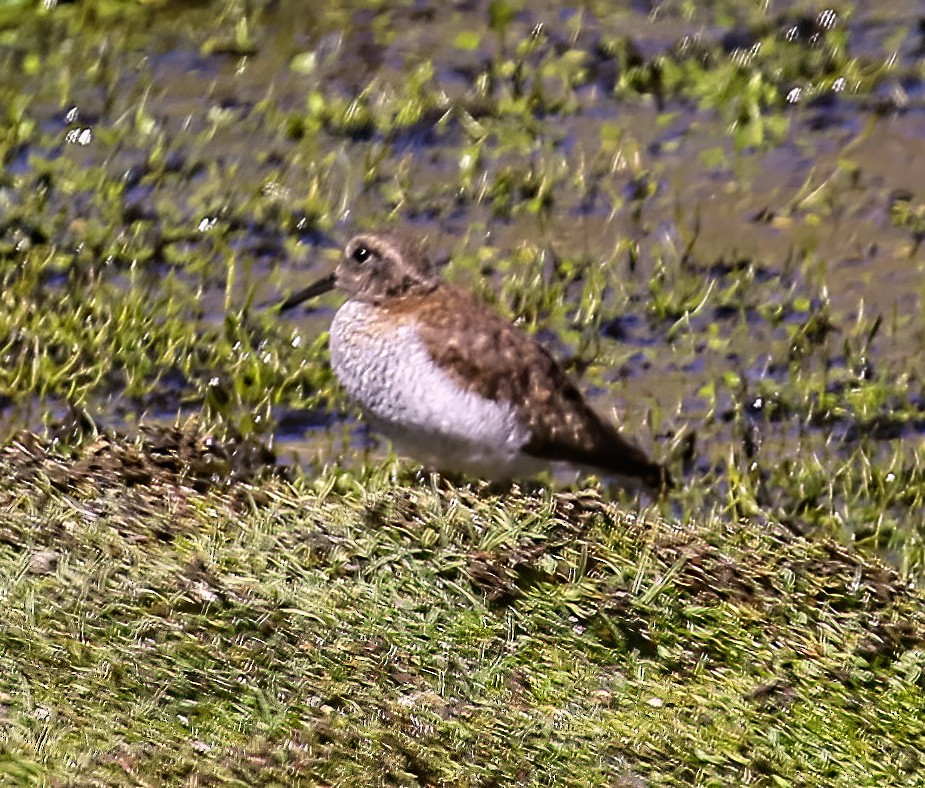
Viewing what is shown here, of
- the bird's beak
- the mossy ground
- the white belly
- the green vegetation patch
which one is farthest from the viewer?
the bird's beak

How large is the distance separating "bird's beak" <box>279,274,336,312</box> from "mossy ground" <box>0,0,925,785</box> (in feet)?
0.98

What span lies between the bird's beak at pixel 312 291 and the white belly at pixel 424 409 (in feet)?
2.21

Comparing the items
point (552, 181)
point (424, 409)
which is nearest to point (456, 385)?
point (424, 409)

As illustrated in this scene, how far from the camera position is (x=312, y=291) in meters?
8.23

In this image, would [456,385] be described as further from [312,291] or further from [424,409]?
[312,291]

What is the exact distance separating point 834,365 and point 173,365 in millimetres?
3131

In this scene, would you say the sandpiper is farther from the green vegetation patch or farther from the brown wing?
the green vegetation patch

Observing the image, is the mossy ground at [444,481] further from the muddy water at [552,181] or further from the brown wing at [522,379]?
the brown wing at [522,379]

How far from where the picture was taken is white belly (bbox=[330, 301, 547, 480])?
709cm

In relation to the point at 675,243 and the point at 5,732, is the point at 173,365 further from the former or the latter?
the point at 5,732

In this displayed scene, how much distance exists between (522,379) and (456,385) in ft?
1.15

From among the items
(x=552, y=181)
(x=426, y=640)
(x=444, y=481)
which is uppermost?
(x=552, y=181)

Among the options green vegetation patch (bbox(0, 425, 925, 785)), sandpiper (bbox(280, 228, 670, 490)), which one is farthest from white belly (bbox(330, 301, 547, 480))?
green vegetation patch (bbox(0, 425, 925, 785))

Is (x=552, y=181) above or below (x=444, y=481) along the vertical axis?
above
